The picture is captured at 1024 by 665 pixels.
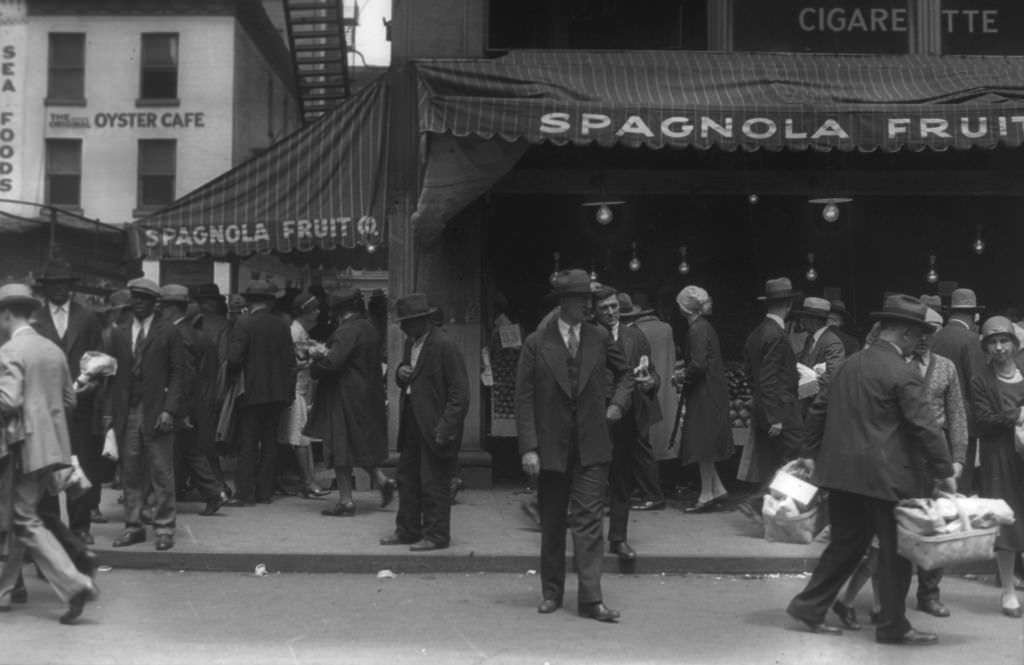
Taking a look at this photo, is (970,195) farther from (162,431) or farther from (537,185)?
(162,431)

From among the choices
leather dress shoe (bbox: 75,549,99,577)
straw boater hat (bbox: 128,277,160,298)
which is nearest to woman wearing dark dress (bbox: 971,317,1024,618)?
leather dress shoe (bbox: 75,549,99,577)

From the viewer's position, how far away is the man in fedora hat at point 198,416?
10211mm

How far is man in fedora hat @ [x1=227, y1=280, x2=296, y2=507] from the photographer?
10984 mm

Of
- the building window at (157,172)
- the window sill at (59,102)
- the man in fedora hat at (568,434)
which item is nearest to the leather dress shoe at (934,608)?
the man in fedora hat at (568,434)

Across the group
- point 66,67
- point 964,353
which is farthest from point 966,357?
point 66,67

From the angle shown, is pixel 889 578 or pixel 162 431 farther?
pixel 162 431

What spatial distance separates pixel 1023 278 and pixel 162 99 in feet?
82.6

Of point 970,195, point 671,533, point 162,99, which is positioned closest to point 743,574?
point 671,533

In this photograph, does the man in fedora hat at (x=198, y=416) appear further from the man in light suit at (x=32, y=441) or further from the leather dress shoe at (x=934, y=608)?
the leather dress shoe at (x=934, y=608)

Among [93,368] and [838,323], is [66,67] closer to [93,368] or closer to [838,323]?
[93,368]

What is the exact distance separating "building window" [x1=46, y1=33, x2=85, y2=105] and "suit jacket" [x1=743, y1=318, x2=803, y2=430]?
26.9 m

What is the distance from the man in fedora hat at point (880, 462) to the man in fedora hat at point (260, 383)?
19.3ft

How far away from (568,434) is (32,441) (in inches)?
134

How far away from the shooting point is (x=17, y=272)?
2666 cm
